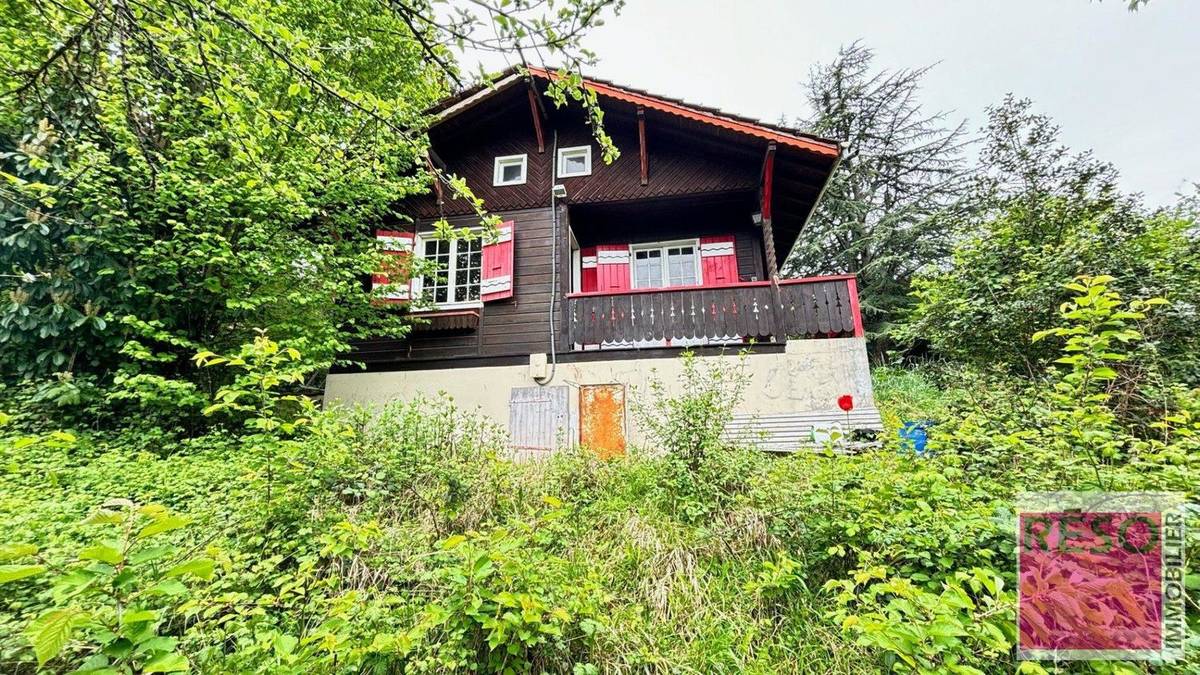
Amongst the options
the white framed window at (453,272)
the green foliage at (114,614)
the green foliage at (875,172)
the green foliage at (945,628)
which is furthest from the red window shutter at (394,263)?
the green foliage at (875,172)

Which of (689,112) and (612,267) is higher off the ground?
(689,112)

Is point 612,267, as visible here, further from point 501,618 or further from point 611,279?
point 501,618

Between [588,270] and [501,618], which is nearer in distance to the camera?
[501,618]

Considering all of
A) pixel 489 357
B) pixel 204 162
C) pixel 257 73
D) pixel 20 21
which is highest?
pixel 257 73

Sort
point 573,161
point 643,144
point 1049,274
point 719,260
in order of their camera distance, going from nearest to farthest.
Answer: point 1049,274 → point 643,144 → point 719,260 → point 573,161

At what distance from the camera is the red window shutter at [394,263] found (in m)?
7.37

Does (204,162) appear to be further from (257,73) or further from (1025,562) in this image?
(1025,562)

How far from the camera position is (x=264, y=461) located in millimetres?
3990

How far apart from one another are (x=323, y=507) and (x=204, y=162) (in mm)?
5014

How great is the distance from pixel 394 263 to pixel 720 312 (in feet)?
18.0

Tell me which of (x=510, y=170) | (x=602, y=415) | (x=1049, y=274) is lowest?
(x=602, y=415)

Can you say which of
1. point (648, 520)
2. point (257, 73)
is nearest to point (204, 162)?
point (257, 73)

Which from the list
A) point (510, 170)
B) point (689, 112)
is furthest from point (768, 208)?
point (510, 170)

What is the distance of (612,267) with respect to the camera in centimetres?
927
